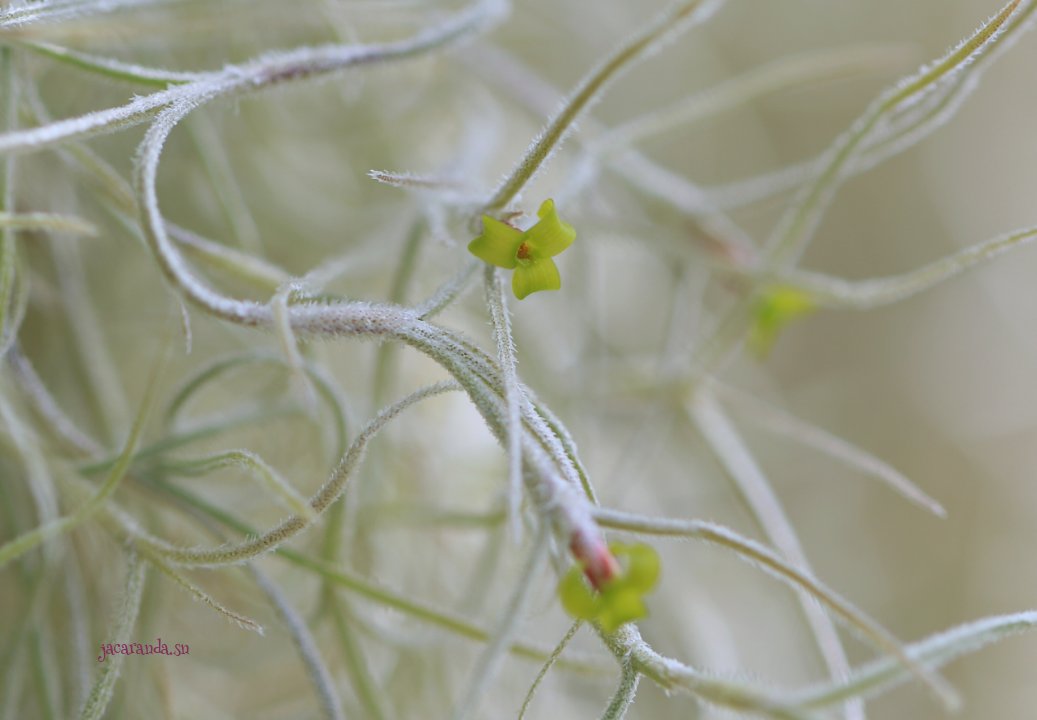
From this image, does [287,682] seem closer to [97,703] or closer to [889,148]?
[97,703]

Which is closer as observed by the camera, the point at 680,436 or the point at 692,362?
the point at 692,362

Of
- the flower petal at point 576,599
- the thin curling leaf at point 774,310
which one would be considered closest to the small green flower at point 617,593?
the flower petal at point 576,599

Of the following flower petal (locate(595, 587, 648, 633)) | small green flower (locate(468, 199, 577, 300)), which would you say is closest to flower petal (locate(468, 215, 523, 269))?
small green flower (locate(468, 199, 577, 300))

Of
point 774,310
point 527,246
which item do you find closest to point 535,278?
point 527,246

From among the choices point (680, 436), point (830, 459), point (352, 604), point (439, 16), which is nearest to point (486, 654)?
point (352, 604)

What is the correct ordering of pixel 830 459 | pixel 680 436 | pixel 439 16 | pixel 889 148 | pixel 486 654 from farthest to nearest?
pixel 830 459 < pixel 680 436 < pixel 439 16 < pixel 889 148 < pixel 486 654

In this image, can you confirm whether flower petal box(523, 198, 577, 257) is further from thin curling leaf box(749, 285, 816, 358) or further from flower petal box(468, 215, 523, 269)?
thin curling leaf box(749, 285, 816, 358)

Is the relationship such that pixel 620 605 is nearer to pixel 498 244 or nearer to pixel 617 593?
pixel 617 593
